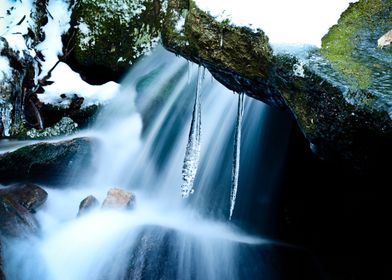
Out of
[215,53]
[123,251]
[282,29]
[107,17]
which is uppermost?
[107,17]

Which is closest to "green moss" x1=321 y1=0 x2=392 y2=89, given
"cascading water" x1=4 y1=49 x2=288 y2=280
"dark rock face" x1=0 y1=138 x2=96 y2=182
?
"cascading water" x1=4 y1=49 x2=288 y2=280

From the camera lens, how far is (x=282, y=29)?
10.6 feet

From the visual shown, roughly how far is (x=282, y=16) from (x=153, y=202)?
4255mm

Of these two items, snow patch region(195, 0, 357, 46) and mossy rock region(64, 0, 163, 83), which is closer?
snow patch region(195, 0, 357, 46)

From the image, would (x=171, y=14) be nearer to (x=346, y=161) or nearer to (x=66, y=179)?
(x=346, y=161)

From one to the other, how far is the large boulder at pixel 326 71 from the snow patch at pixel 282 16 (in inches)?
3.2

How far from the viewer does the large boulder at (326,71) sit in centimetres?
279

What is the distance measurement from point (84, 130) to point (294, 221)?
4.40 m

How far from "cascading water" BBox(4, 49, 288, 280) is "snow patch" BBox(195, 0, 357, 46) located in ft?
3.63

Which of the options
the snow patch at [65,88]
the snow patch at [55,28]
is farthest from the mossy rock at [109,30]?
the snow patch at [65,88]

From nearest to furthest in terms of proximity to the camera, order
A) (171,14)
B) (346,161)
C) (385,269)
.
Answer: (346,161)
(171,14)
(385,269)

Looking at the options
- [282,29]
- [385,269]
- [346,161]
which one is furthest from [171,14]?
[385,269]

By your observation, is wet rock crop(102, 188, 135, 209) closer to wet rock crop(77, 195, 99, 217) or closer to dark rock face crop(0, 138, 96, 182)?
wet rock crop(77, 195, 99, 217)

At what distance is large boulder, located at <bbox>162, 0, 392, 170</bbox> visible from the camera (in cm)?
279
